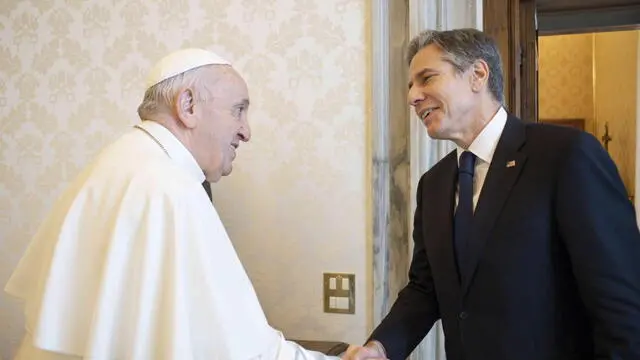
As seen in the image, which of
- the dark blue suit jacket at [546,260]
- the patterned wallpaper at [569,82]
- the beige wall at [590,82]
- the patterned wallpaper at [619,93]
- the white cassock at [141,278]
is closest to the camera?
the white cassock at [141,278]

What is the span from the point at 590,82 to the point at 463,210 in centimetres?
505

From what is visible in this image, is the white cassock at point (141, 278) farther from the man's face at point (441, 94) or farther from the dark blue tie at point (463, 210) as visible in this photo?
the man's face at point (441, 94)

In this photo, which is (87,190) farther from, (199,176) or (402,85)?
(402,85)

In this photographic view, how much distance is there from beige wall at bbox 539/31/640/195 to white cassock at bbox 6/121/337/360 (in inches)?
187

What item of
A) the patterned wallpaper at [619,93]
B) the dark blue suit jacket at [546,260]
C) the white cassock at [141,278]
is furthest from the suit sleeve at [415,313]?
the patterned wallpaper at [619,93]

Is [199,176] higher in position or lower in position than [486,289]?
higher

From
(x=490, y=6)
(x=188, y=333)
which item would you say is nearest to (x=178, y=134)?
(x=188, y=333)

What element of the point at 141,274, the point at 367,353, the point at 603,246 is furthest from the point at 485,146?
the point at 141,274

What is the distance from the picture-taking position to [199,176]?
1555mm

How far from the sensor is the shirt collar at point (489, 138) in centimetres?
166

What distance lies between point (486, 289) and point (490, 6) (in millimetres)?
1205

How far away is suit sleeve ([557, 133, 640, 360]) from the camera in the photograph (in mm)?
1379

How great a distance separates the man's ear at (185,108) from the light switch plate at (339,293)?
101 centimetres

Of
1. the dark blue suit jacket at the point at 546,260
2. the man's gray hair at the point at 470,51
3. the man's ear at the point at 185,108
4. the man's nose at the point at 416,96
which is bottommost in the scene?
the dark blue suit jacket at the point at 546,260
